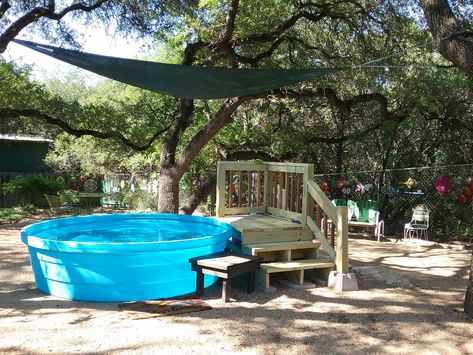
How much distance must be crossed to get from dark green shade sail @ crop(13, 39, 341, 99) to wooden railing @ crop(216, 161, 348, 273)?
3.46ft

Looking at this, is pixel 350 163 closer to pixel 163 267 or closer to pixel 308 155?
pixel 308 155

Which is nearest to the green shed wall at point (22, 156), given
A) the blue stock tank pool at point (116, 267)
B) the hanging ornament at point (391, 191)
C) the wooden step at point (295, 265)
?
the hanging ornament at point (391, 191)

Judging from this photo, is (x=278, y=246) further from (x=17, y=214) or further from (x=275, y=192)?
(x=17, y=214)

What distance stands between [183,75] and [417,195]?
668 cm

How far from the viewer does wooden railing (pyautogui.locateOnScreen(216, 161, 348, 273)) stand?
4695mm

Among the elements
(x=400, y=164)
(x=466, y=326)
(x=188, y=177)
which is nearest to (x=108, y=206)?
(x=188, y=177)

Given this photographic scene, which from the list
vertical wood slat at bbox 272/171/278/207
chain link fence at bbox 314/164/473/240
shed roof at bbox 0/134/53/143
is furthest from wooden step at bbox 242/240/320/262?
shed roof at bbox 0/134/53/143

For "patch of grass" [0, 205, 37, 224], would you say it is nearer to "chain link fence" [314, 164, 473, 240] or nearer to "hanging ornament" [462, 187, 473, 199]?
"chain link fence" [314, 164, 473, 240]

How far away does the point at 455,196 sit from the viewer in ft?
30.1

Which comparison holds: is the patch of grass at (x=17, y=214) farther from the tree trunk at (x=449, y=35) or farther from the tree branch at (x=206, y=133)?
the tree trunk at (x=449, y=35)

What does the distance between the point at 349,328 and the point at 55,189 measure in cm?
1209

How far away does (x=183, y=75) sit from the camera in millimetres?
4723

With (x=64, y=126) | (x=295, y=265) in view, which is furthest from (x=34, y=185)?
(x=295, y=265)

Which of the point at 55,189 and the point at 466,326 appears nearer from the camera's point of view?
the point at 466,326
